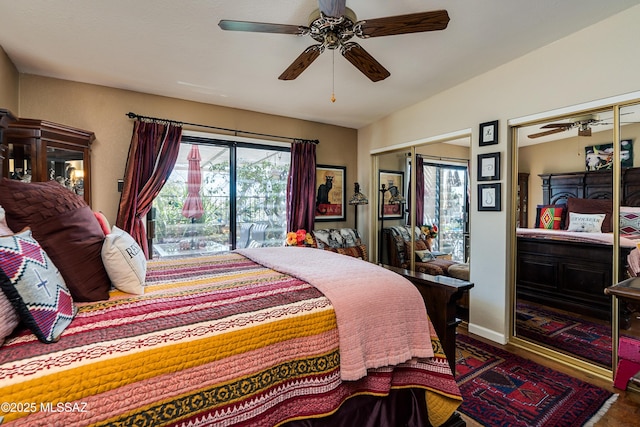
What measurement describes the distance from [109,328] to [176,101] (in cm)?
317

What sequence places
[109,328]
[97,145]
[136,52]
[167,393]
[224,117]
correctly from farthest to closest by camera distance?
[224,117] < [97,145] < [136,52] < [109,328] < [167,393]

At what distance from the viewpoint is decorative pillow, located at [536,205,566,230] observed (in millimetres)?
2597

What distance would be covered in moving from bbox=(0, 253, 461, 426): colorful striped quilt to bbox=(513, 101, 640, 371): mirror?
5.91 feet

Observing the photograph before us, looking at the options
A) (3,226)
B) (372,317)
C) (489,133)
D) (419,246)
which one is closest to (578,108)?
(489,133)

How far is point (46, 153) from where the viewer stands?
254 centimetres

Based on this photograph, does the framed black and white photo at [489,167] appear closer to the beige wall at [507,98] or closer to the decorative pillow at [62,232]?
the beige wall at [507,98]

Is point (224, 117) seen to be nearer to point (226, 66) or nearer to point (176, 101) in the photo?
point (176, 101)

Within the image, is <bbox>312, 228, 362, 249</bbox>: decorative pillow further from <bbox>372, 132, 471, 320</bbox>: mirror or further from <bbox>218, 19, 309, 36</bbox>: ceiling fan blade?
<bbox>218, 19, 309, 36</bbox>: ceiling fan blade

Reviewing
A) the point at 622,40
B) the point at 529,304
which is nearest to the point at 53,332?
the point at 529,304

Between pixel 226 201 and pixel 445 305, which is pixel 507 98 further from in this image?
pixel 226 201

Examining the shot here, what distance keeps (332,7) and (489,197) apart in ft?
7.73

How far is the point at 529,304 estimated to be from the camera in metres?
2.88

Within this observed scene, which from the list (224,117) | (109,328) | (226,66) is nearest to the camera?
(109,328)

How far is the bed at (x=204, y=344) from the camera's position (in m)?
0.88
